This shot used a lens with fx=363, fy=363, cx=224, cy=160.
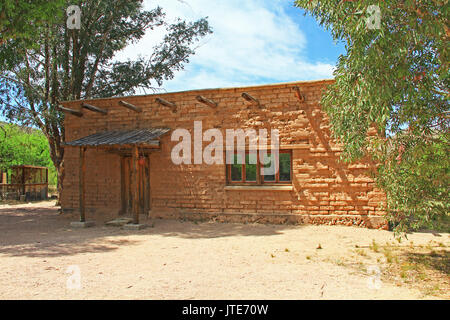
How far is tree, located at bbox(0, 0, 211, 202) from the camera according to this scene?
51.5 ft

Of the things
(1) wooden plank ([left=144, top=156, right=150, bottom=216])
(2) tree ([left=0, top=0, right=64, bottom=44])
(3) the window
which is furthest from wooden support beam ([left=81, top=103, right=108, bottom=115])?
(3) the window

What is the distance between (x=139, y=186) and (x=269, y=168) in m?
4.18

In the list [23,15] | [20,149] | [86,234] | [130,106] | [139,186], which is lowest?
[86,234]

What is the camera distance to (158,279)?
5.08 meters

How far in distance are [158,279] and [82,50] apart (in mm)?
14524

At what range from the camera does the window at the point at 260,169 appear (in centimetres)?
1002

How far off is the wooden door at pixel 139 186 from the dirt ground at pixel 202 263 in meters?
1.62

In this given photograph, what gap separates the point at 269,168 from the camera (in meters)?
10.2

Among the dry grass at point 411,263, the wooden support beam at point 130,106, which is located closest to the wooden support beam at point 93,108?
the wooden support beam at point 130,106

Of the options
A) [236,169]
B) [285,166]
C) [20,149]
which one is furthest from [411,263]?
[20,149]

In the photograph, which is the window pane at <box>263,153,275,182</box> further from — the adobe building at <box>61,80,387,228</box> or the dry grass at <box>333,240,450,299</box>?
the dry grass at <box>333,240,450,299</box>

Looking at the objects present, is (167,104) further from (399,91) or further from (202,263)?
(399,91)
